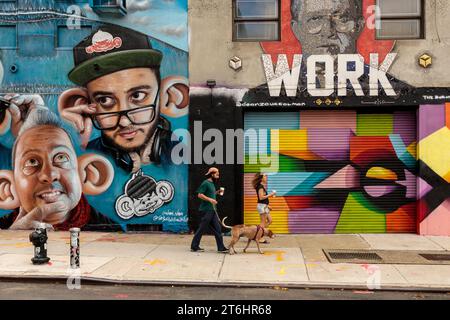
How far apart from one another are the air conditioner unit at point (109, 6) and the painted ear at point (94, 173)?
12.3ft

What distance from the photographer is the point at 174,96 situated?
47.8 ft

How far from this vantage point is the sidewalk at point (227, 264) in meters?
9.34

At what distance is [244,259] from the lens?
11070mm

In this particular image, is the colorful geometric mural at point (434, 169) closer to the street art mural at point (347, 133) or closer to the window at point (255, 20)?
the street art mural at point (347, 133)

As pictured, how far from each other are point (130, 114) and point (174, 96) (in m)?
1.24

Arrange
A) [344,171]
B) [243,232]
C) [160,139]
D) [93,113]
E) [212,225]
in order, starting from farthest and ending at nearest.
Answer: [93,113]
[160,139]
[344,171]
[212,225]
[243,232]

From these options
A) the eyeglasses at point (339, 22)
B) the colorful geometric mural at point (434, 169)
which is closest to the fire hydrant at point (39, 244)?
the eyeglasses at point (339, 22)

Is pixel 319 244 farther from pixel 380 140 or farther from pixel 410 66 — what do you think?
pixel 410 66

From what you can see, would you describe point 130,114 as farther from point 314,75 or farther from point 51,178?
point 314,75

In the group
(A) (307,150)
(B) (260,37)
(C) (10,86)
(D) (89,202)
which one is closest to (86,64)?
(C) (10,86)

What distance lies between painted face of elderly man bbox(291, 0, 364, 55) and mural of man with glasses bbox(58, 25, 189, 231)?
3324 mm

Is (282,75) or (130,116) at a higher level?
(282,75)

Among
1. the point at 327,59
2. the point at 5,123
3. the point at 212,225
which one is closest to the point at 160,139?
the point at 212,225

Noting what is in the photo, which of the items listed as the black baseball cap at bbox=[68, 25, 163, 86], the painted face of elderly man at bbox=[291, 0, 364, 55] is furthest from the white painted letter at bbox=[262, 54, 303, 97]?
the black baseball cap at bbox=[68, 25, 163, 86]
